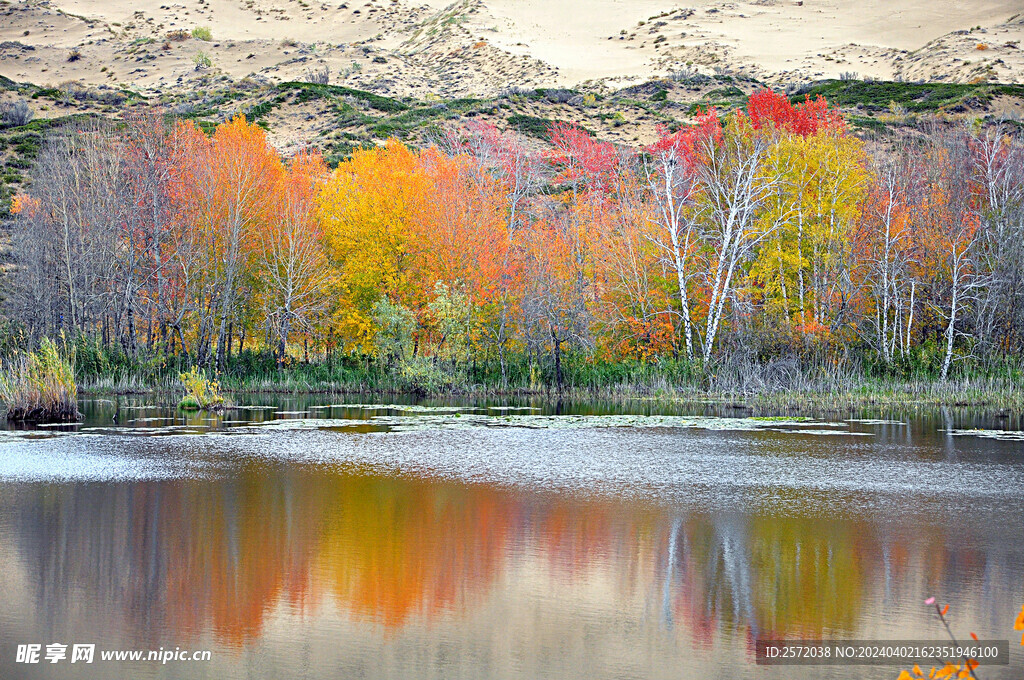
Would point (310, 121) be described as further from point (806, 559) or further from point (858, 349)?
point (806, 559)

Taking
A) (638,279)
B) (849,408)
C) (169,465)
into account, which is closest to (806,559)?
(169,465)

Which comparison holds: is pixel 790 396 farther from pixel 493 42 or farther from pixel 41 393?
pixel 493 42

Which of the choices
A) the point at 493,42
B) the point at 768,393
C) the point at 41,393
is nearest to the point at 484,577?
the point at 41,393

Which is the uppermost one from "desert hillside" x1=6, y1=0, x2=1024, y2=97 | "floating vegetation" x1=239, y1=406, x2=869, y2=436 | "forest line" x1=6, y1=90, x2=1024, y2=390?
"desert hillside" x1=6, y1=0, x2=1024, y2=97

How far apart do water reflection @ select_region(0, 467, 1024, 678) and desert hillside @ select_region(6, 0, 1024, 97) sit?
258ft

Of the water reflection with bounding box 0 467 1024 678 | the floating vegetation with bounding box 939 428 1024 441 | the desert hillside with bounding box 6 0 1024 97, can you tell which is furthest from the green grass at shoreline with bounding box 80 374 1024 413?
the desert hillside with bounding box 6 0 1024 97

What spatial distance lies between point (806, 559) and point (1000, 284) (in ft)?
72.4

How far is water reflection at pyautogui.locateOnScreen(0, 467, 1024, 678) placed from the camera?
26.1ft

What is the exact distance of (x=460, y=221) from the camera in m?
34.2

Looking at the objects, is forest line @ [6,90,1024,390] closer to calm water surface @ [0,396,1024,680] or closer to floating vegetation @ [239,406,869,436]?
floating vegetation @ [239,406,869,436]

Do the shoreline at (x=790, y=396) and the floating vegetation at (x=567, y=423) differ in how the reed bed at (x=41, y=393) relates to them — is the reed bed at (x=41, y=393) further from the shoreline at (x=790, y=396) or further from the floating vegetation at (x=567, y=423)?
the shoreline at (x=790, y=396)

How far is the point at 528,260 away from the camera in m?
32.8

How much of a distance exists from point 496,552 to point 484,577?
35.1 inches

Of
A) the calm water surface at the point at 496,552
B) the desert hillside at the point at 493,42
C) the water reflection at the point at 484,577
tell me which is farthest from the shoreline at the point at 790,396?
the desert hillside at the point at 493,42
